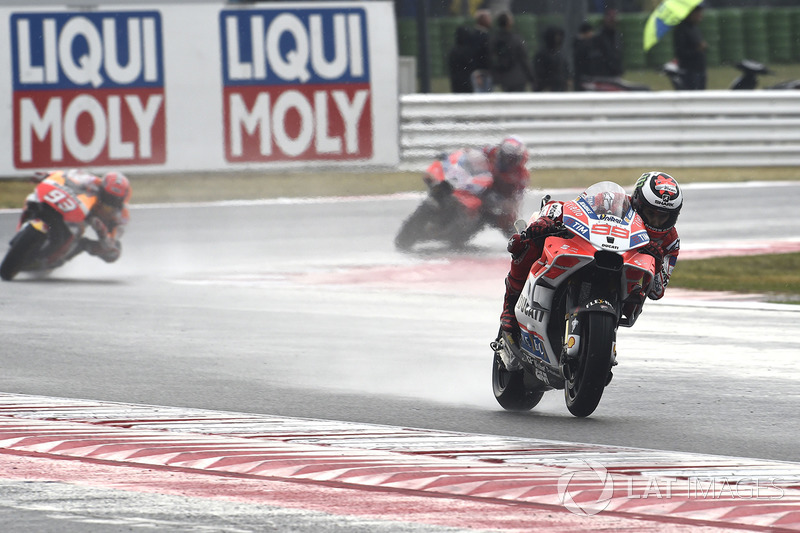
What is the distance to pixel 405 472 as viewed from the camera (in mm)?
5656

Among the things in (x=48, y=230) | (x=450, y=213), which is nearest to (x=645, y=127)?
(x=450, y=213)

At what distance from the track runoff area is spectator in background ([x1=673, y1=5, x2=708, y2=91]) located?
15.7m

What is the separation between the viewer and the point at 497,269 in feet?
A: 44.3

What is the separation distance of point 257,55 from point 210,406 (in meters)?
12.2

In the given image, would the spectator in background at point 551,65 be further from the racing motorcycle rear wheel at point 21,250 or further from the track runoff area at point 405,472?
the track runoff area at point 405,472

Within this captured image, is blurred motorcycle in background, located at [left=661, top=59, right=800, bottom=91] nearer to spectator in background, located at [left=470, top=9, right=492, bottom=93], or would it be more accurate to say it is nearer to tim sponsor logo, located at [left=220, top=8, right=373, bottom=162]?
spectator in background, located at [left=470, top=9, right=492, bottom=93]

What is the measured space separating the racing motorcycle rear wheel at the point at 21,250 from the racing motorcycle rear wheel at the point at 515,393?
6.29m

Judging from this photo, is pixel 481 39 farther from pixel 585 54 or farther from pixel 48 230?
pixel 48 230

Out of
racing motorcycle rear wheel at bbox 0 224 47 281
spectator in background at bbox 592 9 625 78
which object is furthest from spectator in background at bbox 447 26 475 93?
racing motorcycle rear wheel at bbox 0 224 47 281

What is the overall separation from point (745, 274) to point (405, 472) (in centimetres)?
808

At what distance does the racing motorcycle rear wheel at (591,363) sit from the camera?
6.40m

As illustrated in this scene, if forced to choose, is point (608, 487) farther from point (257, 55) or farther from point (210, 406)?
point (257, 55)

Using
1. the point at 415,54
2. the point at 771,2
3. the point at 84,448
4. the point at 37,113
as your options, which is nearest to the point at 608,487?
the point at 84,448

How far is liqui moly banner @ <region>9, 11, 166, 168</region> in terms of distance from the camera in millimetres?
17734
